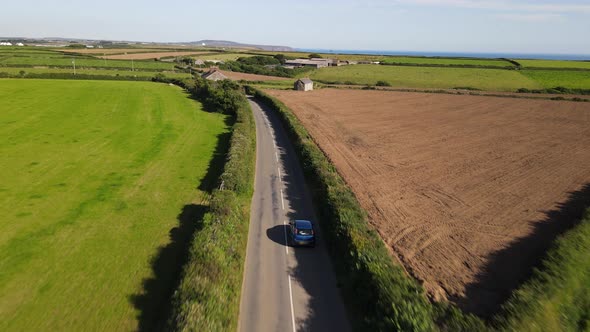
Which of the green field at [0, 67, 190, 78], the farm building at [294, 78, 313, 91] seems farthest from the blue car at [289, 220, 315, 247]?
the green field at [0, 67, 190, 78]

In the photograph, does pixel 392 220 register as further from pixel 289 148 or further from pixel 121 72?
pixel 121 72

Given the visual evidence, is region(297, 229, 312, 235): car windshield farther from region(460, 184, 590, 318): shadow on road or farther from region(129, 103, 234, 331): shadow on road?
region(460, 184, 590, 318): shadow on road

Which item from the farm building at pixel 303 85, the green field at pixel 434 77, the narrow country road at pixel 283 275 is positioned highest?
the green field at pixel 434 77

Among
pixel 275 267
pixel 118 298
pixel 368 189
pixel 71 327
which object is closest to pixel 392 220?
pixel 368 189

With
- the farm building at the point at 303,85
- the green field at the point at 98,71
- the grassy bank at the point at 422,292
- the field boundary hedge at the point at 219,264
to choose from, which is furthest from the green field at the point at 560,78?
the green field at the point at 98,71

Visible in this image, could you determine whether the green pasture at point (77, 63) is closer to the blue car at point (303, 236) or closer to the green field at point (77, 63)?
the green field at point (77, 63)

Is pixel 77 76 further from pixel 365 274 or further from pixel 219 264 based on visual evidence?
pixel 365 274
